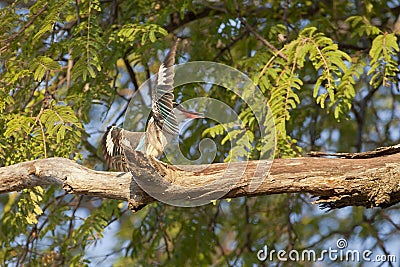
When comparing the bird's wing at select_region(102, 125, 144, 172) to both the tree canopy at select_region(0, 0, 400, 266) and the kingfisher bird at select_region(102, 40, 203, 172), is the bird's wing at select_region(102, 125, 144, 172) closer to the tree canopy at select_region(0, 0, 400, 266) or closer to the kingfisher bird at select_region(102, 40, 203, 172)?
the kingfisher bird at select_region(102, 40, 203, 172)

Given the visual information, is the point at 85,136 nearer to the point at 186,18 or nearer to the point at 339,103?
the point at 186,18

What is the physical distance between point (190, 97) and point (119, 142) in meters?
1.00

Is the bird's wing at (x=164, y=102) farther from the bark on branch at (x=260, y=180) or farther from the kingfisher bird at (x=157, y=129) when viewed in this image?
the bark on branch at (x=260, y=180)

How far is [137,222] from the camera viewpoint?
4320mm

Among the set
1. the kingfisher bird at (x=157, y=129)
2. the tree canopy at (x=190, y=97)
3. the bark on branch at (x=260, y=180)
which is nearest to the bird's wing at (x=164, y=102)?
the kingfisher bird at (x=157, y=129)

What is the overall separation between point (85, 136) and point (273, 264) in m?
1.27

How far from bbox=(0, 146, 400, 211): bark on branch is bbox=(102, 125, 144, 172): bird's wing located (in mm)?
71

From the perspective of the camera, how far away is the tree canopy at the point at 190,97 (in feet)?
9.71

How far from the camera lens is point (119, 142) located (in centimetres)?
239

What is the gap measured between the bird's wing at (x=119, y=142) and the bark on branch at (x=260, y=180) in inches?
2.8

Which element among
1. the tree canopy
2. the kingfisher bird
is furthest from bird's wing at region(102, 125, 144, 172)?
the tree canopy

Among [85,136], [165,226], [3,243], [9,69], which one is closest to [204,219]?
[165,226]

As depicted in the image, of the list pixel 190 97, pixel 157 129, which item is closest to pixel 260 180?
pixel 157 129

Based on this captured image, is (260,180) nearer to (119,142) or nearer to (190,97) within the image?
(119,142)
